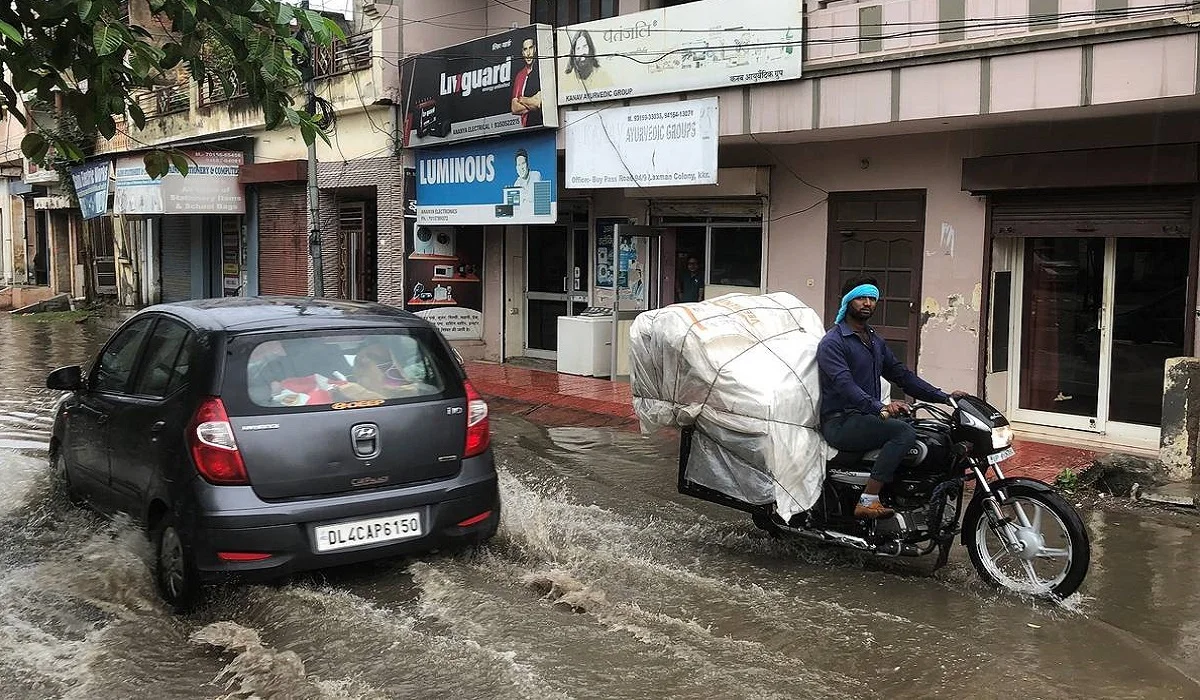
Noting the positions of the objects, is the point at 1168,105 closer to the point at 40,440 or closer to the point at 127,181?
the point at 40,440

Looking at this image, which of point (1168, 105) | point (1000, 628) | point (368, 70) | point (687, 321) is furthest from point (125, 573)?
point (368, 70)

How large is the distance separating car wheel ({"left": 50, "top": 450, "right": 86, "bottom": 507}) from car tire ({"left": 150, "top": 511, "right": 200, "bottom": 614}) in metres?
1.63

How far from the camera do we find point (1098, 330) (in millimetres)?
9484

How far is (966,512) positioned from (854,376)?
91cm

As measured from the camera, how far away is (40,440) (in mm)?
10078

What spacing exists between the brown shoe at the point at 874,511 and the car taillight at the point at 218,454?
10.2ft

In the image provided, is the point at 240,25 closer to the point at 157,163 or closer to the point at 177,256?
the point at 157,163

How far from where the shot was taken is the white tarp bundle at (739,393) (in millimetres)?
5477

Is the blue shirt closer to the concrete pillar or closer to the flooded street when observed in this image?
the flooded street

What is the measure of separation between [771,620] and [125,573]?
350 centimetres

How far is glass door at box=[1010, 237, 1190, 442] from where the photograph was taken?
9.07 meters

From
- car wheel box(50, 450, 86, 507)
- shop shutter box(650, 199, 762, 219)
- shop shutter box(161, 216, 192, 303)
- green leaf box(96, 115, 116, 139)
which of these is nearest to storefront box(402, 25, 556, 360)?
shop shutter box(650, 199, 762, 219)

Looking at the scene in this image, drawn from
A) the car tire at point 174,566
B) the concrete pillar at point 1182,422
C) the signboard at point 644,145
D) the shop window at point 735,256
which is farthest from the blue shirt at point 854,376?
the shop window at point 735,256

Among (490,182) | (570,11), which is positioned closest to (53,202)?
(490,182)
